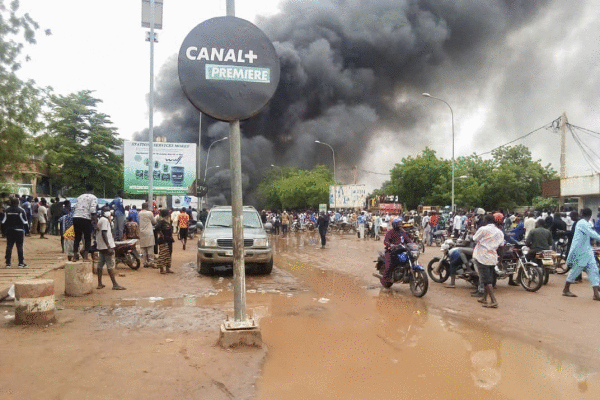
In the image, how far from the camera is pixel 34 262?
1088 centimetres

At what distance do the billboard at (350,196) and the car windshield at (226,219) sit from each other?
23.2 m

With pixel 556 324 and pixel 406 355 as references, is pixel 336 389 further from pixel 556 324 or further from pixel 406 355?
pixel 556 324

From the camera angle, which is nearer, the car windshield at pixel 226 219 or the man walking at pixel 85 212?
the man walking at pixel 85 212

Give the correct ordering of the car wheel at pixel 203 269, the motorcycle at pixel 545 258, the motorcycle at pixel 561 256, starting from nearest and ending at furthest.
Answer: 1. the motorcycle at pixel 545 258
2. the car wheel at pixel 203 269
3. the motorcycle at pixel 561 256

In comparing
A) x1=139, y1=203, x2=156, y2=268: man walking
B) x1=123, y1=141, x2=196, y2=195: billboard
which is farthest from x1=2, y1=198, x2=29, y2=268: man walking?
x1=123, y1=141, x2=196, y2=195: billboard

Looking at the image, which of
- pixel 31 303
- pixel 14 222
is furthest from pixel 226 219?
pixel 31 303

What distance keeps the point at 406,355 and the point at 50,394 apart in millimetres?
3255

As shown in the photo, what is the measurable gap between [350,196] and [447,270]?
24.9 metres

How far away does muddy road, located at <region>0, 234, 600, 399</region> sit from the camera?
3.80 m

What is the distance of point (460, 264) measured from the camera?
29.9ft

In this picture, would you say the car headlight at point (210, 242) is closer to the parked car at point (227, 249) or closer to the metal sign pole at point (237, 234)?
the parked car at point (227, 249)

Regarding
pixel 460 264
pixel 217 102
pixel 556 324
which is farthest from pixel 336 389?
pixel 460 264

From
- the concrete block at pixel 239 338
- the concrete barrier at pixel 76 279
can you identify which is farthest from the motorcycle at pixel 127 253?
the concrete block at pixel 239 338

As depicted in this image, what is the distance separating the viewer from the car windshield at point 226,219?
11.1 m
